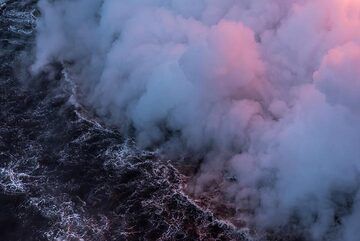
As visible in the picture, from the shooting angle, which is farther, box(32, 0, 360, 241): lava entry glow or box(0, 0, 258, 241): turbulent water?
box(32, 0, 360, 241): lava entry glow

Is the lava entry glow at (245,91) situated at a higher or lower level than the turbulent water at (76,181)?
higher

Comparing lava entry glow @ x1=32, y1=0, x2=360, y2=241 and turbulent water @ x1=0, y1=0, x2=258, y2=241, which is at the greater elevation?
lava entry glow @ x1=32, y1=0, x2=360, y2=241

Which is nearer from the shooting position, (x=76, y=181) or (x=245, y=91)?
(x=76, y=181)

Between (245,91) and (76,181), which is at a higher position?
(245,91)

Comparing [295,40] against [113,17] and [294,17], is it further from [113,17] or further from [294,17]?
[113,17]
